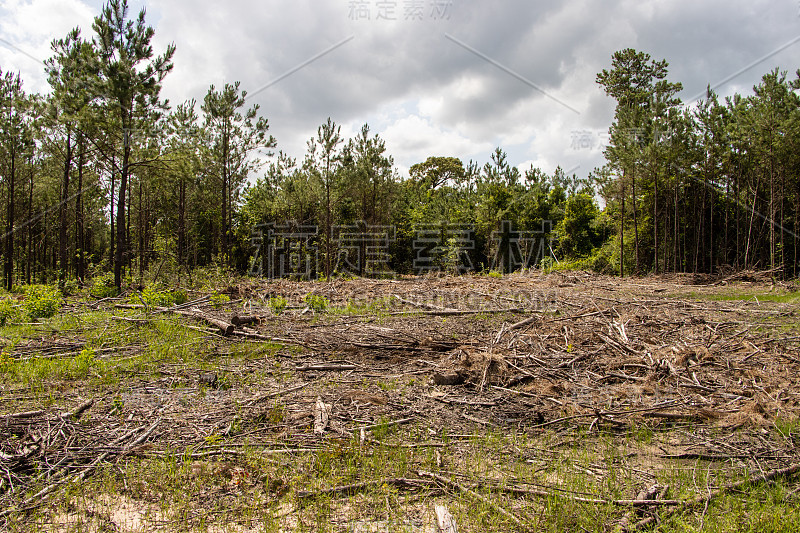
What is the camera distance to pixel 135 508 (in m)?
3.00

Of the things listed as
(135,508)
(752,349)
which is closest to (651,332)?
(752,349)

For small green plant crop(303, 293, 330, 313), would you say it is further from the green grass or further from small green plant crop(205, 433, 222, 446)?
the green grass

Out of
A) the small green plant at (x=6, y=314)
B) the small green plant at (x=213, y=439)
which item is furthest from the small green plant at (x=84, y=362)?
the small green plant at (x=6, y=314)

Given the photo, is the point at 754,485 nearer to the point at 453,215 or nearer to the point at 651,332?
the point at 651,332

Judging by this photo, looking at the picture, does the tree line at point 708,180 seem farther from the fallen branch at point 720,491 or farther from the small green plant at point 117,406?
the small green plant at point 117,406

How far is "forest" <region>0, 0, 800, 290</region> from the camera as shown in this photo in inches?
568

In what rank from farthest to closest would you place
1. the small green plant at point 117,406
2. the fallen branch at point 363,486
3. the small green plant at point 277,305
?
1. the small green plant at point 277,305
2. the small green plant at point 117,406
3. the fallen branch at point 363,486

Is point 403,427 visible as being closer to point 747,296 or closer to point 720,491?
point 720,491

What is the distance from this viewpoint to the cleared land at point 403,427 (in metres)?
2.99

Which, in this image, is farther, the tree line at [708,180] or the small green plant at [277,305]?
the tree line at [708,180]

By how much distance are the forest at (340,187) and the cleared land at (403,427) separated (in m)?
8.80

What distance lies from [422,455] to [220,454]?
169 cm

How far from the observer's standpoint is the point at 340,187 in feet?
89.9

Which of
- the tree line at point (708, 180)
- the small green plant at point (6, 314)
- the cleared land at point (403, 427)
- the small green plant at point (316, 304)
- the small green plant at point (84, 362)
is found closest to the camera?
the cleared land at point (403, 427)
